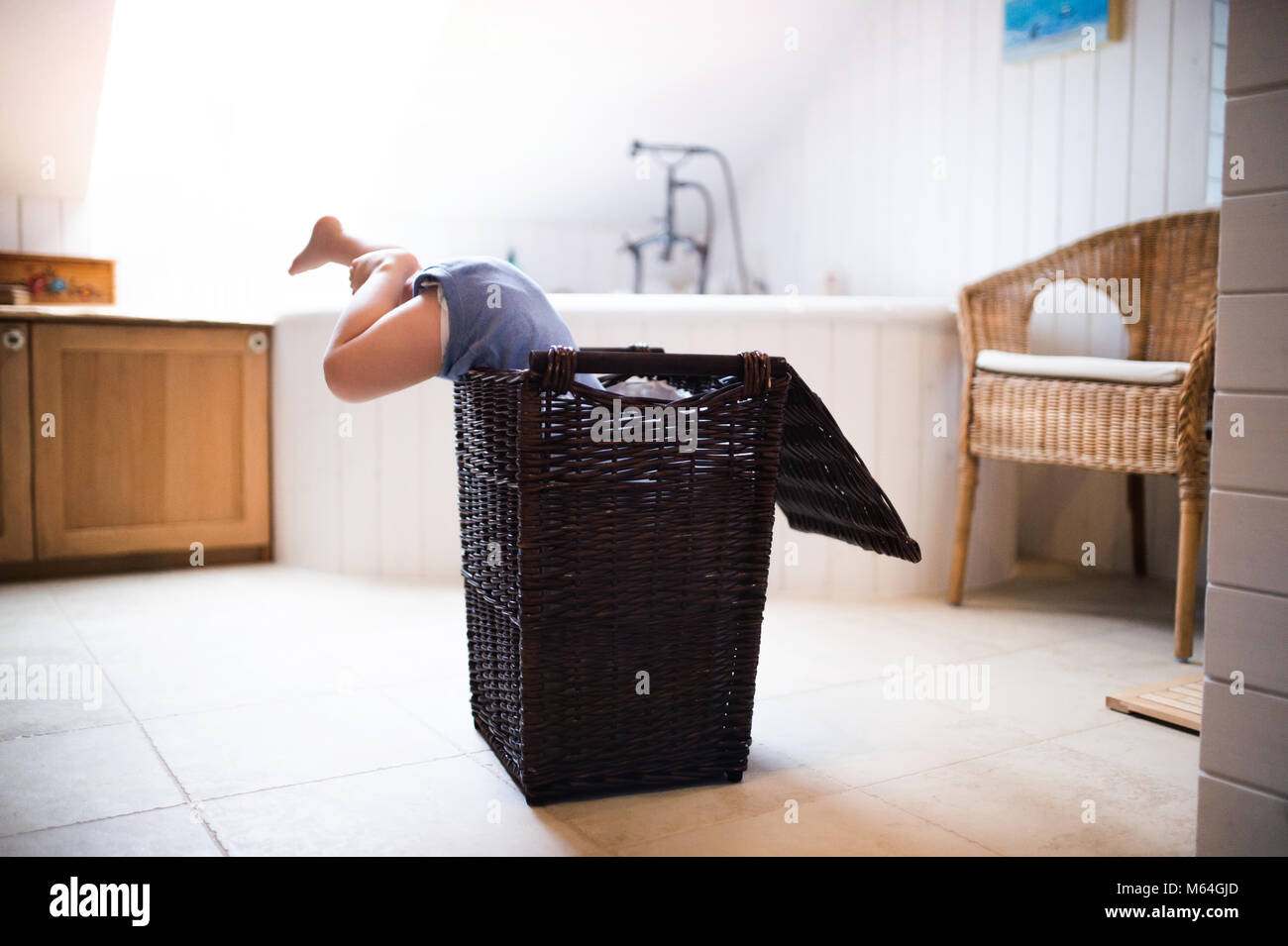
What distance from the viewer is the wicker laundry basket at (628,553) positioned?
1.28 meters

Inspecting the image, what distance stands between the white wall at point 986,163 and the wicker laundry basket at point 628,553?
4.55 ft

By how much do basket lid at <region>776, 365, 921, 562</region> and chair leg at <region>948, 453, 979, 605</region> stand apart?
996mm

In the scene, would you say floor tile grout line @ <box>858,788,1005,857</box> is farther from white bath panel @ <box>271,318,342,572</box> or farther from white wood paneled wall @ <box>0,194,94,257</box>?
white wood paneled wall @ <box>0,194,94,257</box>

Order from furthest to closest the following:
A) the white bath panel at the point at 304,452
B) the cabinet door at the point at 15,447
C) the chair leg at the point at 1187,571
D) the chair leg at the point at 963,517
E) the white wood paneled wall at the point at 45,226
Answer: the white wood paneled wall at the point at 45,226
the white bath panel at the point at 304,452
the cabinet door at the point at 15,447
the chair leg at the point at 963,517
the chair leg at the point at 1187,571

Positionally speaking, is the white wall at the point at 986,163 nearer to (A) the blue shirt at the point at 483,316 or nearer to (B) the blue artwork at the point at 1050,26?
(B) the blue artwork at the point at 1050,26

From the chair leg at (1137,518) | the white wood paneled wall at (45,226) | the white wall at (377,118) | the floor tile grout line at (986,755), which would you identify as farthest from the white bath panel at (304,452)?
the chair leg at (1137,518)

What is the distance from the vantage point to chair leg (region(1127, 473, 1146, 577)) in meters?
2.78

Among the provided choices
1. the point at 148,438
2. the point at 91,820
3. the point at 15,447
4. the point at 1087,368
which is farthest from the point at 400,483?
the point at 1087,368

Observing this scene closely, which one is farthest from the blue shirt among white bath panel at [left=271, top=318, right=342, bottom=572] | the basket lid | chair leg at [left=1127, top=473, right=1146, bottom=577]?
chair leg at [left=1127, top=473, right=1146, bottom=577]

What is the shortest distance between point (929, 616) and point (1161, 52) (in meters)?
1.56

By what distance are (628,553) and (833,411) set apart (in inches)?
52.0
